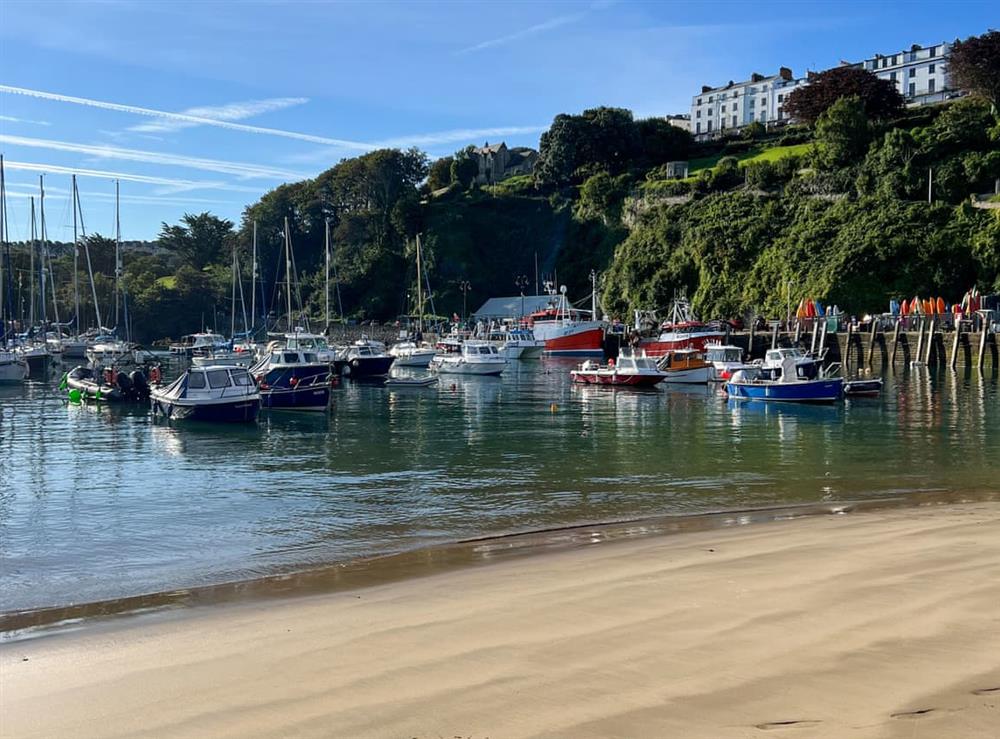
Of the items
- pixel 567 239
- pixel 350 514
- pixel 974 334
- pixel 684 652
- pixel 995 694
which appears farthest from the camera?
pixel 567 239

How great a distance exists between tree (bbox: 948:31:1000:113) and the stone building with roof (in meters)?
77.1

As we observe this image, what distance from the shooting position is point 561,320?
95438 mm

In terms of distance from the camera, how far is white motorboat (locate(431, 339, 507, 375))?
2559 inches

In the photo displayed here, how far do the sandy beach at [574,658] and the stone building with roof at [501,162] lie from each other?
146485 mm

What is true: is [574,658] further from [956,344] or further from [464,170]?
[464,170]

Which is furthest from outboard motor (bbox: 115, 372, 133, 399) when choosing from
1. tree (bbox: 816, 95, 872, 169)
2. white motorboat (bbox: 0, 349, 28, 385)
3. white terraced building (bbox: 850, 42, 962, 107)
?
white terraced building (bbox: 850, 42, 962, 107)

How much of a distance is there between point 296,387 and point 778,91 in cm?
12540

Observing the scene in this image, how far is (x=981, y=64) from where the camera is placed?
9181cm

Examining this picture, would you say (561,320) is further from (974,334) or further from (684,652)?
(684,652)

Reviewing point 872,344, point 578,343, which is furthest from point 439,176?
point 872,344

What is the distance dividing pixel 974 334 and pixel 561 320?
42750 millimetres

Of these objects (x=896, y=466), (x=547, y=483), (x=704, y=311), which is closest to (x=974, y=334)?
(x=704, y=311)

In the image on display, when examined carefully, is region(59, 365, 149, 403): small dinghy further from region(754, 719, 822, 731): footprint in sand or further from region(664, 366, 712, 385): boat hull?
region(754, 719, 822, 731): footprint in sand

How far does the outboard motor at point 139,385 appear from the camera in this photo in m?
43.9
